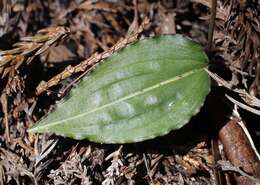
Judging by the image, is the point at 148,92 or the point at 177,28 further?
the point at 177,28

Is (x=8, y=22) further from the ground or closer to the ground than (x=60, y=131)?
further from the ground

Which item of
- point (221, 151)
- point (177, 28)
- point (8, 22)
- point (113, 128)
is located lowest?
point (221, 151)

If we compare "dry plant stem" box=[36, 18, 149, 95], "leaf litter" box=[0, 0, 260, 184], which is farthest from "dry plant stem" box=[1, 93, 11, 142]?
"dry plant stem" box=[36, 18, 149, 95]

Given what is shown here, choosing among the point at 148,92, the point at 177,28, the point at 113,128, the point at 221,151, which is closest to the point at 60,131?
the point at 113,128

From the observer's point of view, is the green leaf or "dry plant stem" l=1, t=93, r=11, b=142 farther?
"dry plant stem" l=1, t=93, r=11, b=142

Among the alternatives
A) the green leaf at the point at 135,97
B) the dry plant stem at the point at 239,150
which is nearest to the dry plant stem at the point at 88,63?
the green leaf at the point at 135,97

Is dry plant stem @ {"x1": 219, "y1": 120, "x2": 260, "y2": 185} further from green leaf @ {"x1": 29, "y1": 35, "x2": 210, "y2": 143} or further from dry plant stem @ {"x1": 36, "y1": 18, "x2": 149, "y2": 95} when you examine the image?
dry plant stem @ {"x1": 36, "y1": 18, "x2": 149, "y2": 95}

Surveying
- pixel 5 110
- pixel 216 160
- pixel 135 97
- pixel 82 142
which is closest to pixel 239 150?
pixel 216 160

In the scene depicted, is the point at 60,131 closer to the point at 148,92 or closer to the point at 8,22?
the point at 148,92
